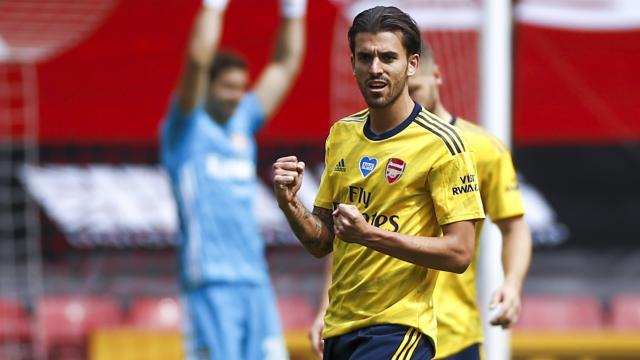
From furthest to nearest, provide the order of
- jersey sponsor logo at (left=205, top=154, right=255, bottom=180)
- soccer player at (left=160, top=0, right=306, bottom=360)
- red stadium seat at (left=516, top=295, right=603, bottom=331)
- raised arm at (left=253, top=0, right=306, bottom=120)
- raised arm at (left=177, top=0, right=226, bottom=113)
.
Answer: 1. red stadium seat at (left=516, top=295, right=603, bottom=331)
2. raised arm at (left=253, top=0, right=306, bottom=120)
3. jersey sponsor logo at (left=205, top=154, right=255, bottom=180)
4. soccer player at (left=160, top=0, right=306, bottom=360)
5. raised arm at (left=177, top=0, right=226, bottom=113)

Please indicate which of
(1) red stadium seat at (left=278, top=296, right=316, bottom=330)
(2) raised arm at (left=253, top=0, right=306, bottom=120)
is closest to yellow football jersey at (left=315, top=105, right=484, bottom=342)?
(2) raised arm at (left=253, top=0, right=306, bottom=120)

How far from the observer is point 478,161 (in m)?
5.54

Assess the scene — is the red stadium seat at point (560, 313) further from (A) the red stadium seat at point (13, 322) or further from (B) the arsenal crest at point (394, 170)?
(B) the arsenal crest at point (394, 170)

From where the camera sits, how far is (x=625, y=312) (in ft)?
36.6

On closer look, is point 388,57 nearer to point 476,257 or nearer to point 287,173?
point 287,173

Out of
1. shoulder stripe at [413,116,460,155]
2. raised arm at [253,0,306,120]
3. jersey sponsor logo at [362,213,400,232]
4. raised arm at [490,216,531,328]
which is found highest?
raised arm at [253,0,306,120]

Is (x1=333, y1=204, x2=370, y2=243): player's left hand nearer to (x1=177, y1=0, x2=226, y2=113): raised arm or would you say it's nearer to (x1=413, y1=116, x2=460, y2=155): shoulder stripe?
(x1=413, y1=116, x2=460, y2=155): shoulder stripe

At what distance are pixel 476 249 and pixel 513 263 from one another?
249 millimetres

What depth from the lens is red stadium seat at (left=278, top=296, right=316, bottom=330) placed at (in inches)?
441

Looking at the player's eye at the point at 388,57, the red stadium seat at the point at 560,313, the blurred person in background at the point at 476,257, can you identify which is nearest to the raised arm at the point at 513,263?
the blurred person in background at the point at 476,257

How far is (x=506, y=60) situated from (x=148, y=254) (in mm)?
4914

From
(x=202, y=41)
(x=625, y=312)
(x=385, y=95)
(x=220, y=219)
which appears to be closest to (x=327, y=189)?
(x=385, y=95)

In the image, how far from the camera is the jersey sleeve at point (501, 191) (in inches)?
219

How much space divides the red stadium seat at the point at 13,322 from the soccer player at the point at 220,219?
3.16 meters
